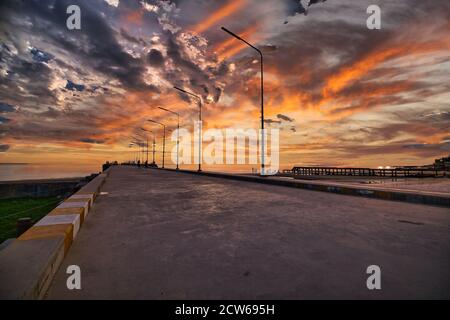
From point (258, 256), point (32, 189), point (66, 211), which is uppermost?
point (66, 211)

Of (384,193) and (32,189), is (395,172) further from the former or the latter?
(32,189)

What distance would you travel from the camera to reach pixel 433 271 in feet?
8.46

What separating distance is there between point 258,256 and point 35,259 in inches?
96.5

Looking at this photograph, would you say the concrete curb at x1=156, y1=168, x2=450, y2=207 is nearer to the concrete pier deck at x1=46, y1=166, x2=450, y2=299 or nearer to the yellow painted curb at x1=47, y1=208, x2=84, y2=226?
the concrete pier deck at x1=46, y1=166, x2=450, y2=299

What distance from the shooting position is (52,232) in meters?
3.31

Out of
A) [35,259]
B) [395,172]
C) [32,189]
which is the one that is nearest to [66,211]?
[35,259]

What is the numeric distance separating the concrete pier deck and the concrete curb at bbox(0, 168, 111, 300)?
0.52 ft

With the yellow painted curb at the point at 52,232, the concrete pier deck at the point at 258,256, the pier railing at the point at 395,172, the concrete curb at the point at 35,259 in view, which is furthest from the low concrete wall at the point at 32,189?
the concrete pier deck at the point at 258,256

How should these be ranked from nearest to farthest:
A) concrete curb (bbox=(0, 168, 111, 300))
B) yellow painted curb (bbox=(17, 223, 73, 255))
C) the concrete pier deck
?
concrete curb (bbox=(0, 168, 111, 300)) < the concrete pier deck < yellow painted curb (bbox=(17, 223, 73, 255))

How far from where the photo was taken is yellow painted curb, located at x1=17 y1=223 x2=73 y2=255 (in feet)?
10.4

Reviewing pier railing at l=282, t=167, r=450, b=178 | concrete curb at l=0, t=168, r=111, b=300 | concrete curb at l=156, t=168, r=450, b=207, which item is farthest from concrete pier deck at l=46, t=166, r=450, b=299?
pier railing at l=282, t=167, r=450, b=178

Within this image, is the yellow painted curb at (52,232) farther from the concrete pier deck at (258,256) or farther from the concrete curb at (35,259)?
the concrete pier deck at (258,256)
